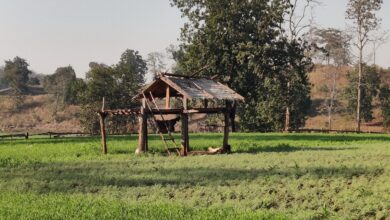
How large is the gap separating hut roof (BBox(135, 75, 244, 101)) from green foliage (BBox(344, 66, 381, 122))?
45.2 m

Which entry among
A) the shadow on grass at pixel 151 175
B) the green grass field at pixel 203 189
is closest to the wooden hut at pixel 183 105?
the green grass field at pixel 203 189

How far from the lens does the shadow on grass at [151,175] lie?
48.4ft

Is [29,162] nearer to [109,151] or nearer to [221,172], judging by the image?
[109,151]

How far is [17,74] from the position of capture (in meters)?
105

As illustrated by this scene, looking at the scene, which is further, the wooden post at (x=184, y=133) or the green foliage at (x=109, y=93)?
the green foliage at (x=109, y=93)

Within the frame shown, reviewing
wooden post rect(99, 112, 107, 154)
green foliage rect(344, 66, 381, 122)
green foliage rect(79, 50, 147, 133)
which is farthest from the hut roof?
green foliage rect(344, 66, 381, 122)

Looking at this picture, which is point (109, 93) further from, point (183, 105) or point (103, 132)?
point (183, 105)

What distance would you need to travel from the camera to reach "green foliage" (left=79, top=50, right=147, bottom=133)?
63.2 meters

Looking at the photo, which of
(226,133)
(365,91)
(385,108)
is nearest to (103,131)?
(226,133)

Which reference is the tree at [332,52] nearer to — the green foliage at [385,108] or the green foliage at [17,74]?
the green foliage at [385,108]

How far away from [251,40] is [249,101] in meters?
6.60

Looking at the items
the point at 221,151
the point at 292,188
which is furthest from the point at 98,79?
the point at 292,188

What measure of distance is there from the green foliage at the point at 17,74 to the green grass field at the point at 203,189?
89.8m

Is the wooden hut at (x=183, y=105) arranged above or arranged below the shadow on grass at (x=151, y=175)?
above
